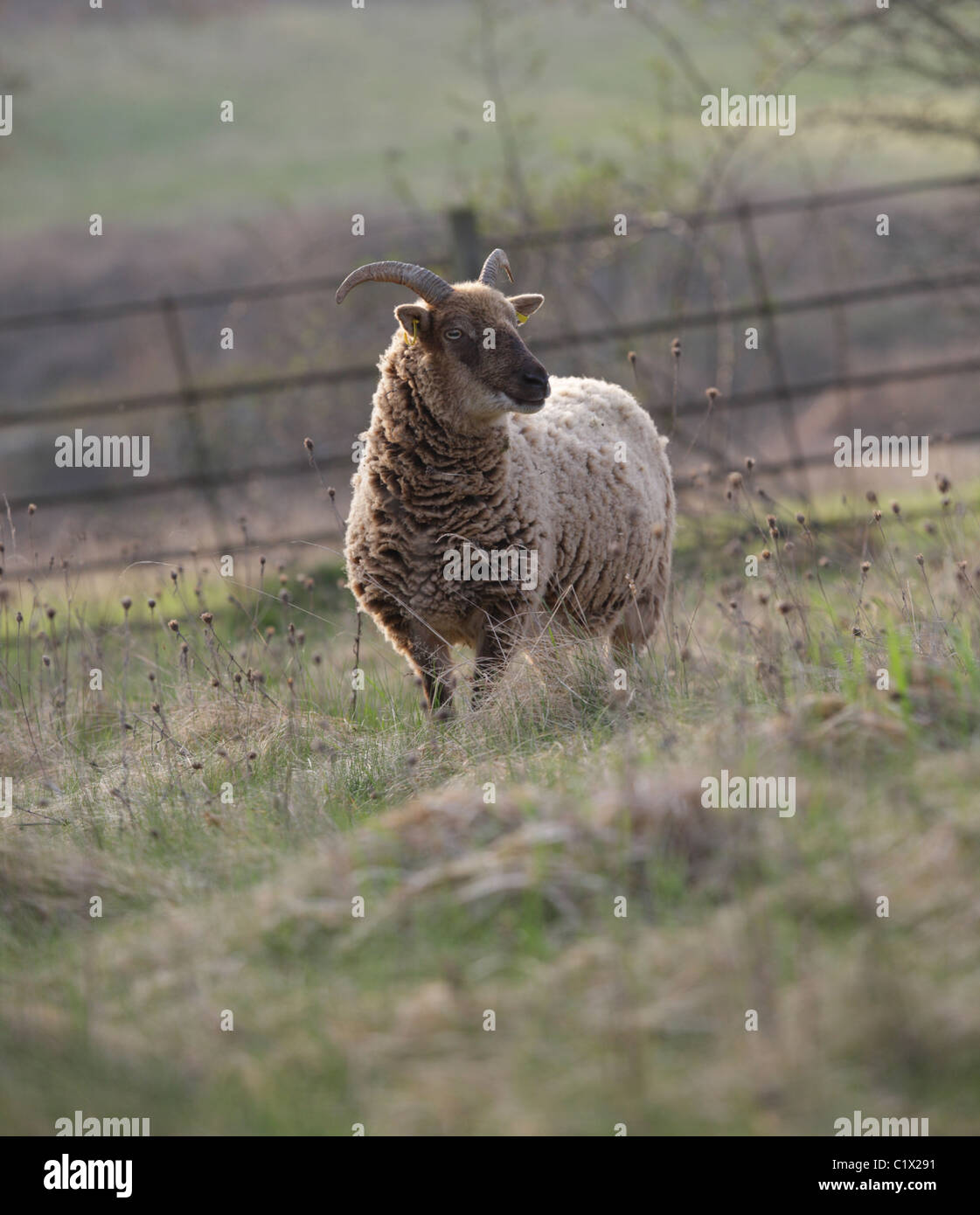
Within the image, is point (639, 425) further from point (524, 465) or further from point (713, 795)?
point (713, 795)

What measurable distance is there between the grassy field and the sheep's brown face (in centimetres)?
110

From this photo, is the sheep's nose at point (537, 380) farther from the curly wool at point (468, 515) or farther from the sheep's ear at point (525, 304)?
the sheep's ear at point (525, 304)

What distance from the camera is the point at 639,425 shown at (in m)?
6.35

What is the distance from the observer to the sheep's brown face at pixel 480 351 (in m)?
4.97

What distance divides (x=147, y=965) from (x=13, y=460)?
773 inches

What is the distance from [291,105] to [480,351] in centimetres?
3392

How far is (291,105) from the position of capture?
117ft

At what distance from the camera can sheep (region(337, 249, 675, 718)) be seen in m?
4.98

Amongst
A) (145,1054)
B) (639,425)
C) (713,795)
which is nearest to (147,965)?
(145,1054)

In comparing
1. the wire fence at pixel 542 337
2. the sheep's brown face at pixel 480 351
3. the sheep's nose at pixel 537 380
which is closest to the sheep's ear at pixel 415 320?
the sheep's brown face at pixel 480 351

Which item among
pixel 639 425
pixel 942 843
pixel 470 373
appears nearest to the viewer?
pixel 942 843

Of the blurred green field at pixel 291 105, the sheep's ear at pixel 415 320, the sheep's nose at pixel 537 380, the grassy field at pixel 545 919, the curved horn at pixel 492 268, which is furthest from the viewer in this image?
the blurred green field at pixel 291 105

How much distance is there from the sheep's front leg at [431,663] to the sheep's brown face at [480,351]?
36.2 inches

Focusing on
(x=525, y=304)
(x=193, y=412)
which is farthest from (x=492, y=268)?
(x=193, y=412)
